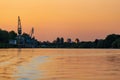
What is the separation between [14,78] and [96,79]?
4839 mm

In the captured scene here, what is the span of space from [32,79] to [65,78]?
213cm

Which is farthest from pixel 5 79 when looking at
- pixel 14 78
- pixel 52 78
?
pixel 52 78

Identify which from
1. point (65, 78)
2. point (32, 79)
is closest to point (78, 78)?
point (65, 78)

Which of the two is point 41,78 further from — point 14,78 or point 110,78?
point 110,78

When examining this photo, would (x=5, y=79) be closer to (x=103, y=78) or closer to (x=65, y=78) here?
(x=65, y=78)

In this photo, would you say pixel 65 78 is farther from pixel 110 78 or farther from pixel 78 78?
pixel 110 78

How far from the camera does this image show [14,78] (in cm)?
2694

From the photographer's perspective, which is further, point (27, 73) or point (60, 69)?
point (60, 69)

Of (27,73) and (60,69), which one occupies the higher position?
(60,69)

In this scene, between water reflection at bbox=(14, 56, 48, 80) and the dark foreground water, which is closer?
water reflection at bbox=(14, 56, 48, 80)

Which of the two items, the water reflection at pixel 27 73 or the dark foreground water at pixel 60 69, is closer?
the water reflection at pixel 27 73

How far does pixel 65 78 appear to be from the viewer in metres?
26.9

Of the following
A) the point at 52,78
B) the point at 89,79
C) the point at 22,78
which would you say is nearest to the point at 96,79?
the point at 89,79

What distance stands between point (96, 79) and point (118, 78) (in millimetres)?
1328
